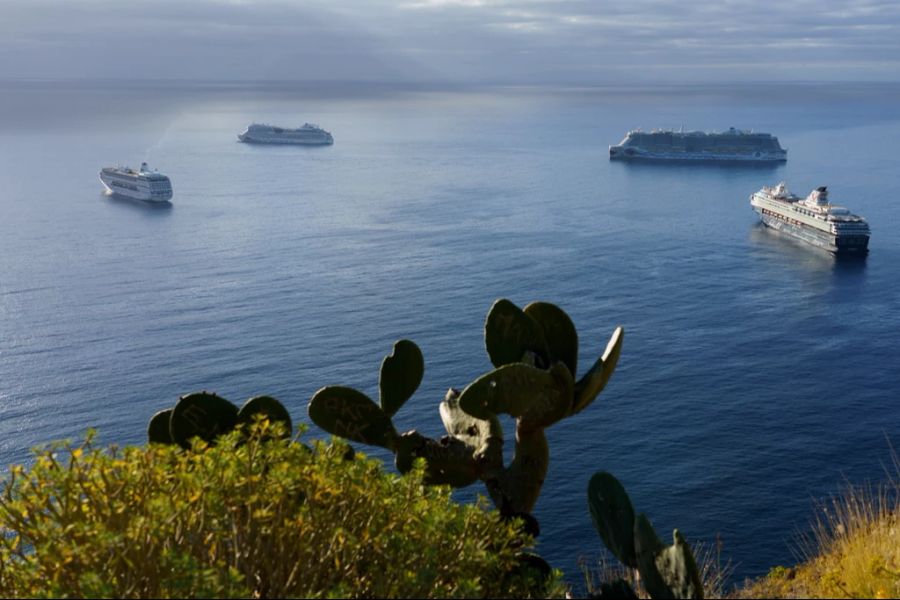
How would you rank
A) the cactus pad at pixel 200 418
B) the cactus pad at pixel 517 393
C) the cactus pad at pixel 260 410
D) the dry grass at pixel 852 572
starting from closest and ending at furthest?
→ the cactus pad at pixel 517 393 < the cactus pad at pixel 200 418 < the cactus pad at pixel 260 410 < the dry grass at pixel 852 572

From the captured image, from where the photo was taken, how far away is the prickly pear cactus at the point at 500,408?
38.5 feet

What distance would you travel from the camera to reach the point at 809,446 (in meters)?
43.4

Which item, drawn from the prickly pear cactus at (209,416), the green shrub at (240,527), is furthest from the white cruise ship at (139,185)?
the green shrub at (240,527)

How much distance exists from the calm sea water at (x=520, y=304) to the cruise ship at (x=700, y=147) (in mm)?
25058

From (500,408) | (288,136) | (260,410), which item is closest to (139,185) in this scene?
(288,136)

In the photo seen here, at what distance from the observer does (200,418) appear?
12.1 metres

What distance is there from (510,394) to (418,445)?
201cm

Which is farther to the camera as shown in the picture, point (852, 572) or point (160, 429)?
point (852, 572)

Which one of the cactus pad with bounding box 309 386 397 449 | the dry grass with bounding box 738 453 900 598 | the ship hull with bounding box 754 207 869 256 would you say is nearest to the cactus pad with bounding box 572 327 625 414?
the cactus pad with bounding box 309 386 397 449

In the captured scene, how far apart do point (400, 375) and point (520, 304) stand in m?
53.0

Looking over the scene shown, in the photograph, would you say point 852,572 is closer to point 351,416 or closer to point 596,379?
point 596,379

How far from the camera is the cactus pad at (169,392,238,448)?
469 inches

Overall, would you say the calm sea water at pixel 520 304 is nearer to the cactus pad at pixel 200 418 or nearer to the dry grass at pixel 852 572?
the dry grass at pixel 852 572

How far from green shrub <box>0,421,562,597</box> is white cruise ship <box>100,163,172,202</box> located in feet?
339
